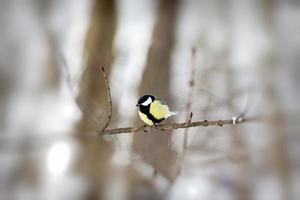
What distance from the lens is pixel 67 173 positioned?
0.78 meters

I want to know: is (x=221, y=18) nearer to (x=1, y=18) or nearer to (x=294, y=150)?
(x=294, y=150)

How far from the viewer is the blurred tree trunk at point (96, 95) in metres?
0.62

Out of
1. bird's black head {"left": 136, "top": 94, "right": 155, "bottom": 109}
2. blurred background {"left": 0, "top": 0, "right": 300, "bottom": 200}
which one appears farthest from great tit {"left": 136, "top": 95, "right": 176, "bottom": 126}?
blurred background {"left": 0, "top": 0, "right": 300, "bottom": 200}

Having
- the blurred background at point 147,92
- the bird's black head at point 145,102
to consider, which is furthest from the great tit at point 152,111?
the blurred background at point 147,92

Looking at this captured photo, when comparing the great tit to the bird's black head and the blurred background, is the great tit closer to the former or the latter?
the bird's black head

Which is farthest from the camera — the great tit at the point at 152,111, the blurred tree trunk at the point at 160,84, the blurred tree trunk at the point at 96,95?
the blurred tree trunk at the point at 96,95

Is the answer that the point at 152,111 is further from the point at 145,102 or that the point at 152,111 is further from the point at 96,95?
the point at 96,95

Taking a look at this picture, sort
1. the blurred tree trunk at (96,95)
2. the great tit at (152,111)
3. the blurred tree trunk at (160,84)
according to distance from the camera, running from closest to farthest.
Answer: the great tit at (152,111), the blurred tree trunk at (160,84), the blurred tree trunk at (96,95)

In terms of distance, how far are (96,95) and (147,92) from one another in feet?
0.36

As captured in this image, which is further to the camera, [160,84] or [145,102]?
[160,84]

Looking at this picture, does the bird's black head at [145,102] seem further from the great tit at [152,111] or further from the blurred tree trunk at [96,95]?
the blurred tree trunk at [96,95]

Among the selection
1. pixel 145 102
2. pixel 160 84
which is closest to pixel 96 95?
pixel 160 84

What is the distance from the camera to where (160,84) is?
600 millimetres

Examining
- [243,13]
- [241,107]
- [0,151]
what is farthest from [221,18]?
[0,151]
